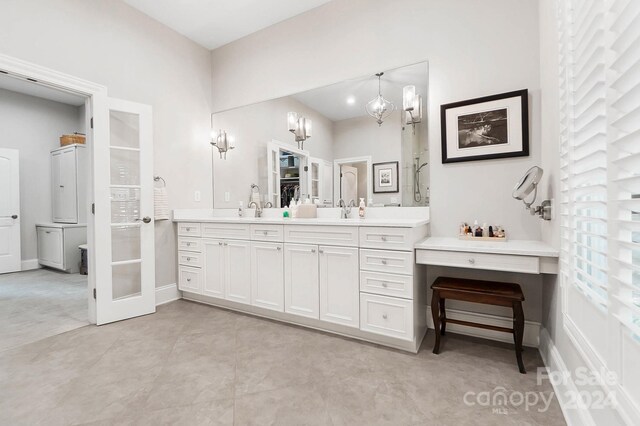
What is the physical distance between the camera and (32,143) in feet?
16.8

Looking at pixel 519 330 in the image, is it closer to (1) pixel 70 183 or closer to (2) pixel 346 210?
(2) pixel 346 210

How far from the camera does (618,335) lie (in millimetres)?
937

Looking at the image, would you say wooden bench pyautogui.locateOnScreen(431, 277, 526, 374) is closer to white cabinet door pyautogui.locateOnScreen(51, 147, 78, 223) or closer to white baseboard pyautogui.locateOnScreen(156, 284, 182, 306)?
white baseboard pyautogui.locateOnScreen(156, 284, 182, 306)

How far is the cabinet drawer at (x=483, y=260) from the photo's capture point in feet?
5.84

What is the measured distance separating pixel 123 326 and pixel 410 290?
2.50 meters

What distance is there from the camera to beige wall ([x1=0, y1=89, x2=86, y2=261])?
192 inches

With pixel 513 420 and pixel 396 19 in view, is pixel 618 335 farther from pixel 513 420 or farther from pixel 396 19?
pixel 396 19

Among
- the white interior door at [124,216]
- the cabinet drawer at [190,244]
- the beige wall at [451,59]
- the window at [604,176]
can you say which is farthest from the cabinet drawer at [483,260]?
the white interior door at [124,216]

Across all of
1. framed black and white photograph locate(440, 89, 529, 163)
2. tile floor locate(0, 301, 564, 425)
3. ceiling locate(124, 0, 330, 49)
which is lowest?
tile floor locate(0, 301, 564, 425)

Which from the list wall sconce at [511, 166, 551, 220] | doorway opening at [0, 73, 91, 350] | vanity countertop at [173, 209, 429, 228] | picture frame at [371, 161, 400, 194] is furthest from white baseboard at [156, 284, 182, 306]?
wall sconce at [511, 166, 551, 220]

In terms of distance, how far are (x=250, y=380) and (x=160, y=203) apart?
2.22 metres

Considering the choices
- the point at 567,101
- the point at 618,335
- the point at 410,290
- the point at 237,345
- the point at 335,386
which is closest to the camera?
the point at 618,335

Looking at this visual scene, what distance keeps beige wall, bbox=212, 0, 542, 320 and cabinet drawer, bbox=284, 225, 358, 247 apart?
77 cm

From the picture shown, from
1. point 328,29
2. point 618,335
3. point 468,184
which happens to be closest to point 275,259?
point 468,184
